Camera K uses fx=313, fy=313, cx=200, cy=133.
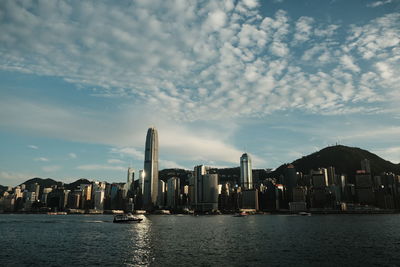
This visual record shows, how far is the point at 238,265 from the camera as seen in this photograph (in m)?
58.8

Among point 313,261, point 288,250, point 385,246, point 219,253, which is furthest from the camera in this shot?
point 385,246

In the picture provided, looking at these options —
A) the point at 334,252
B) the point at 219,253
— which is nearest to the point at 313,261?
the point at 334,252

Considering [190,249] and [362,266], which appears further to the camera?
[190,249]

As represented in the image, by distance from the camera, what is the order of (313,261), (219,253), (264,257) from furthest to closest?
(219,253) < (264,257) < (313,261)

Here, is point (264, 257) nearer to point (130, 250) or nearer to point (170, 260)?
point (170, 260)

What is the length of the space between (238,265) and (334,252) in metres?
28.8

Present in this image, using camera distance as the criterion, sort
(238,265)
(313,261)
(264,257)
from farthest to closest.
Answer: (264,257) → (313,261) → (238,265)

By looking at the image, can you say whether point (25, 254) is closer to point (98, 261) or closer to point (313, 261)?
point (98, 261)

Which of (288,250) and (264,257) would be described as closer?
(264,257)

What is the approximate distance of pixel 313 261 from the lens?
63.2 metres

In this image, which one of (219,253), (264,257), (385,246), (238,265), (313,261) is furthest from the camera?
(385,246)

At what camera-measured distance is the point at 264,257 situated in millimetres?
67250

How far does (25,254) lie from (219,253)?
45.3 meters

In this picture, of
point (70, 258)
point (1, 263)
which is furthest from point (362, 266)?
point (1, 263)
